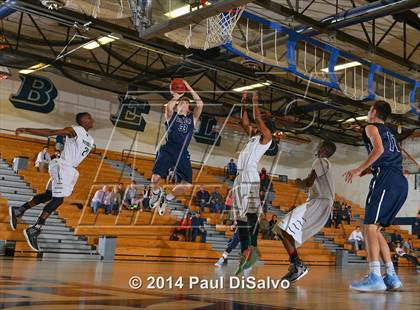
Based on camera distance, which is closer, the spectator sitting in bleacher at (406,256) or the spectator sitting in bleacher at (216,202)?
the spectator sitting in bleacher at (216,202)

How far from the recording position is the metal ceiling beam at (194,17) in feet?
21.3

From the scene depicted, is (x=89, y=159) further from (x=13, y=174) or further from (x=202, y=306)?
(x=202, y=306)

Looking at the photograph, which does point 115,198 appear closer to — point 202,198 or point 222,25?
point 202,198

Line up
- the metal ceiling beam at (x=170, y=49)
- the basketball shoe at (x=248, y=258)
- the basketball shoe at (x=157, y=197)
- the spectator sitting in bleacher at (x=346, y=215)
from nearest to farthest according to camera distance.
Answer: the basketball shoe at (x=248, y=258) < the basketball shoe at (x=157, y=197) < the metal ceiling beam at (x=170, y=49) < the spectator sitting in bleacher at (x=346, y=215)

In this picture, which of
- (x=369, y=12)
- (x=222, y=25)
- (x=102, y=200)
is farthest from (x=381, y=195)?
(x=102, y=200)

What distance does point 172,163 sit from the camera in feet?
19.9

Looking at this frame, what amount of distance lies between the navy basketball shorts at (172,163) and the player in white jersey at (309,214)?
120 cm

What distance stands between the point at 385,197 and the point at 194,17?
3.28m

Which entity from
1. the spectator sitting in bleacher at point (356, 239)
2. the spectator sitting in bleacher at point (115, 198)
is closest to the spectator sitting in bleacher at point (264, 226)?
the spectator sitting in bleacher at point (115, 198)

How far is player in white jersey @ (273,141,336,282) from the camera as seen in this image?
19.6 feet

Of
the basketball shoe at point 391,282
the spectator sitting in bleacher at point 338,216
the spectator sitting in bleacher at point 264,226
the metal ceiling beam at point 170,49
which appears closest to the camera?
the basketball shoe at point 391,282

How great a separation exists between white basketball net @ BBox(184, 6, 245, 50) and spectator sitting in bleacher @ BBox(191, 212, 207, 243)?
21.2 feet

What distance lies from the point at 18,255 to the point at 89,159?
874 centimetres

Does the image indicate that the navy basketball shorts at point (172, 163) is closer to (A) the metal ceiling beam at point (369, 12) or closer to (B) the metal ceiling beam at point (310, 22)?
(B) the metal ceiling beam at point (310, 22)
